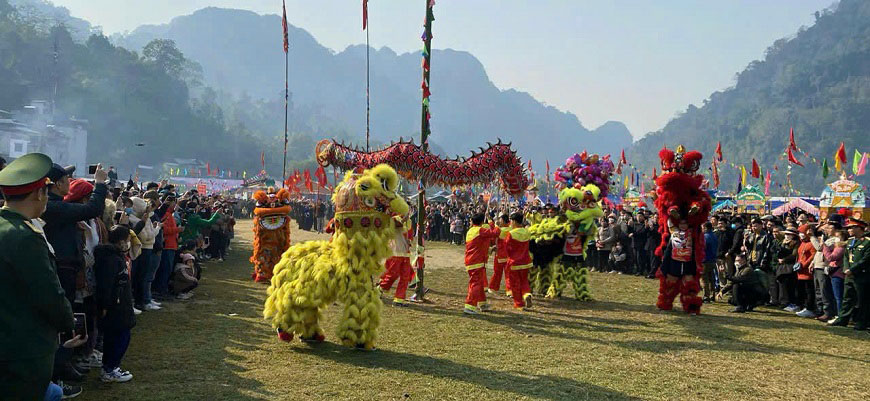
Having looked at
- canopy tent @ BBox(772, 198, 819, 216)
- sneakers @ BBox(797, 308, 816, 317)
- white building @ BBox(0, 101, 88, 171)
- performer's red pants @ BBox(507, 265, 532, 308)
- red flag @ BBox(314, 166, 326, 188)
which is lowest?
sneakers @ BBox(797, 308, 816, 317)

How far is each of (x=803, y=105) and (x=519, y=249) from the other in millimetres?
111503

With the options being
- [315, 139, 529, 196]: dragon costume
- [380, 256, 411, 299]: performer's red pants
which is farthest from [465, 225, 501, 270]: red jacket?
[380, 256, 411, 299]: performer's red pants

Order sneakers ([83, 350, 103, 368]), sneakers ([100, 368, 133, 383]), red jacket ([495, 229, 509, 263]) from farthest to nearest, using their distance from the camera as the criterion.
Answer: red jacket ([495, 229, 509, 263]) < sneakers ([83, 350, 103, 368]) < sneakers ([100, 368, 133, 383])

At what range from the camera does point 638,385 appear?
20.0ft

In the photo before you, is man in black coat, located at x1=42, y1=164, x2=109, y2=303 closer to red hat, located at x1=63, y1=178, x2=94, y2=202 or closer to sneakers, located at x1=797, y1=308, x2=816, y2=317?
red hat, located at x1=63, y1=178, x2=94, y2=202

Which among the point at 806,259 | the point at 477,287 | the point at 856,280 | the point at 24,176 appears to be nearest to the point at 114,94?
the point at 477,287

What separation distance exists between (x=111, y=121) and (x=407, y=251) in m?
78.4

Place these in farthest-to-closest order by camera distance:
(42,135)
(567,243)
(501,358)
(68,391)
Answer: (42,135)
(567,243)
(501,358)
(68,391)

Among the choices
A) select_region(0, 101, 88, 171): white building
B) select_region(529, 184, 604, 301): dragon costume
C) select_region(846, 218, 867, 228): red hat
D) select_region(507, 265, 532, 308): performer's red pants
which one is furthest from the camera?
select_region(0, 101, 88, 171): white building

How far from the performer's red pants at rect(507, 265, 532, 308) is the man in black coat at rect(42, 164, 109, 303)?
687 centimetres

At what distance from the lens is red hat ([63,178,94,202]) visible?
5680 millimetres

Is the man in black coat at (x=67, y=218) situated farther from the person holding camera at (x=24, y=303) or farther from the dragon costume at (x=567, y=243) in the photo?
the dragon costume at (x=567, y=243)

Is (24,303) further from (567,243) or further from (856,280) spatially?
(856,280)

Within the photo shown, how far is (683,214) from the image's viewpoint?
34.2 ft
